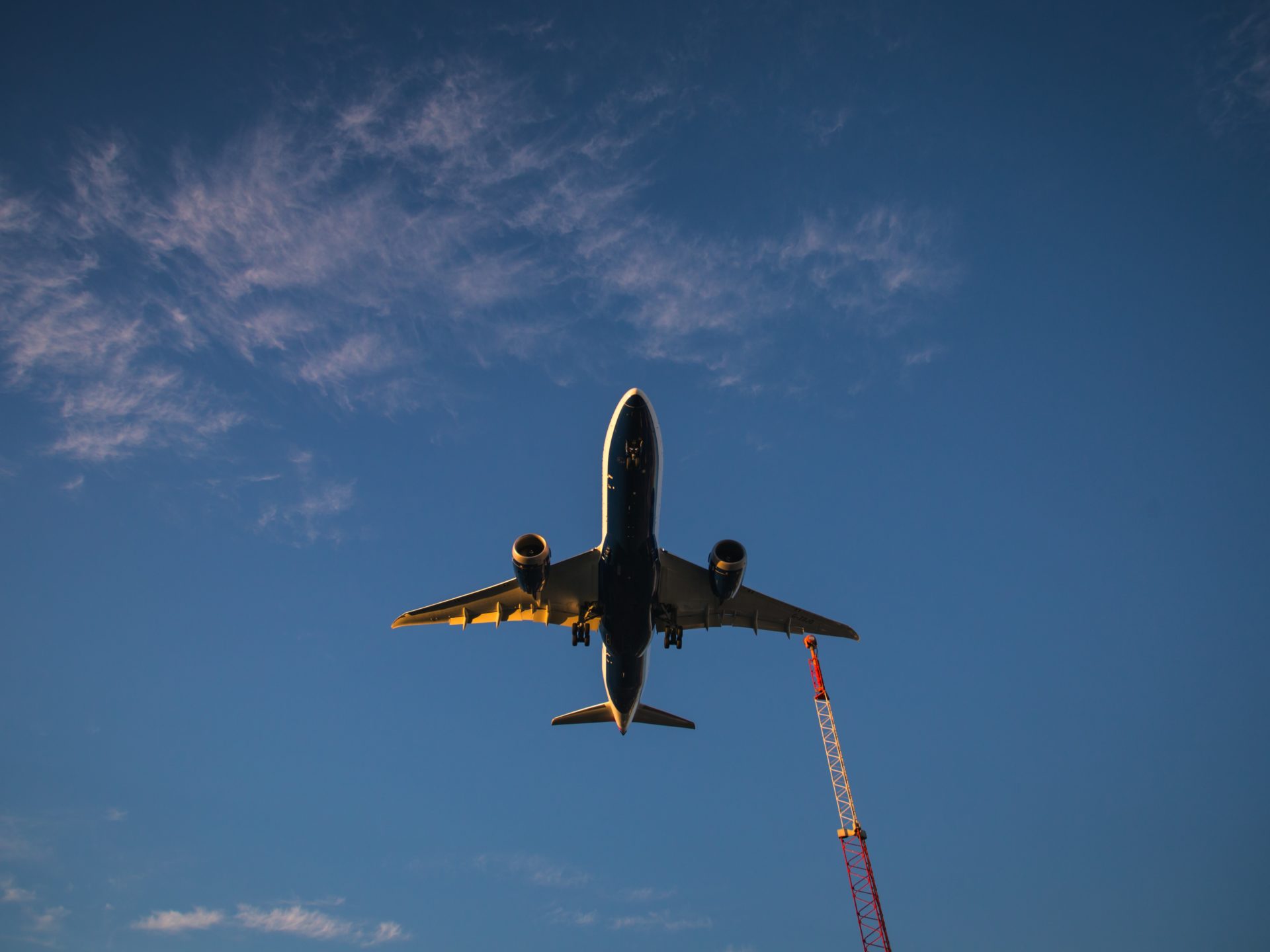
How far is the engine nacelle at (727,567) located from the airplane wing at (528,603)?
15.0 ft

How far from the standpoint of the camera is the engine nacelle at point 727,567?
27.5 meters

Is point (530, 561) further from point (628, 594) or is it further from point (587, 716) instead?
point (587, 716)

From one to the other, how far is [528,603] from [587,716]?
Result: 276 inches

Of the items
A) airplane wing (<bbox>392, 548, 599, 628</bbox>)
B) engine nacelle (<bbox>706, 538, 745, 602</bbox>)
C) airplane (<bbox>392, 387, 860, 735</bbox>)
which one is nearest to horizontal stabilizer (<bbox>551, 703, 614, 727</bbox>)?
airplane (<bbox>392, 387, 860, 735</bbox>)

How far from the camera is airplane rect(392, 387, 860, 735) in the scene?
2417cm

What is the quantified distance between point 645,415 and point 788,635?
621 inches

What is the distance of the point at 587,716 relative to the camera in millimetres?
35500

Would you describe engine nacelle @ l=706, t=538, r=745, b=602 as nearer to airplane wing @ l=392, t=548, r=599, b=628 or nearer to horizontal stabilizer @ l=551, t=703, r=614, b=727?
airplane wing @ l=392, t=548, r=599, b=628

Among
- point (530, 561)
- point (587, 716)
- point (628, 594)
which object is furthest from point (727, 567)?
point (587, 716)

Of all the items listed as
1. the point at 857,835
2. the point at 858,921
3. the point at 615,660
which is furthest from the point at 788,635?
the point at 858,921

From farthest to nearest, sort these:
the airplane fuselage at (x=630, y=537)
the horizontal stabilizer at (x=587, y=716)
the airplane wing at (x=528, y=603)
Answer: the horizontal stabilizer at (x=587, y=716) < the airplane wing at (x=528, y=603) < the airplane fuselage at (x=630, y=537)

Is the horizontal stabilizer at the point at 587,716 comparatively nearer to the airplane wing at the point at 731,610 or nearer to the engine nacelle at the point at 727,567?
the airplane wing at the point at 731,610

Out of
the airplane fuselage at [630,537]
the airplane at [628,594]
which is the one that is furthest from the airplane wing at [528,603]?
the airplane fuselage at [630,537]

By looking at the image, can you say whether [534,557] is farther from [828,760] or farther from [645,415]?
[828,760]
